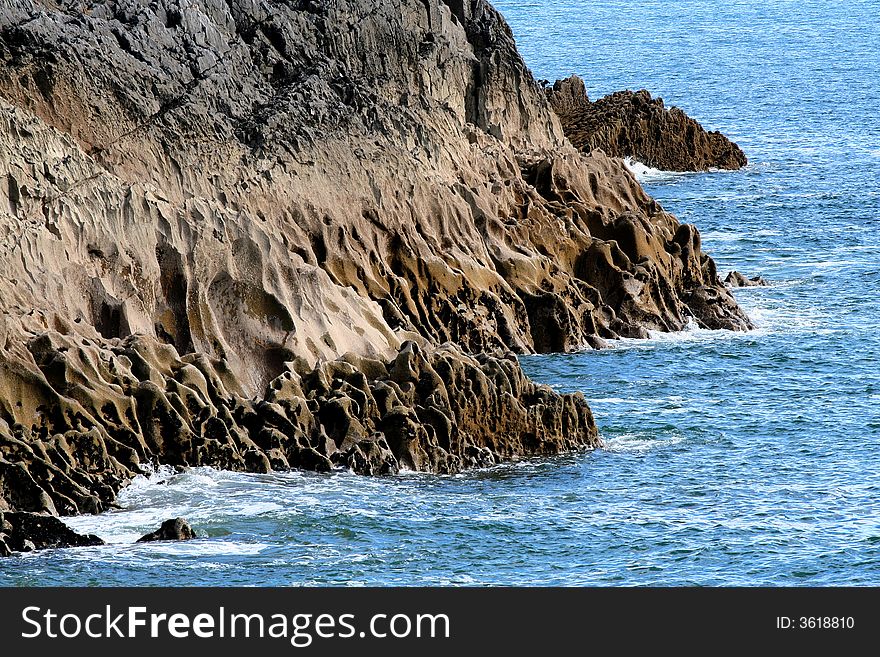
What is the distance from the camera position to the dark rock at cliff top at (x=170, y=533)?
4266 cm

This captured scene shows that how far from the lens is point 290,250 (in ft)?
194

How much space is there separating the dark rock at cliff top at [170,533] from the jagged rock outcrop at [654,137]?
74695 millimetres

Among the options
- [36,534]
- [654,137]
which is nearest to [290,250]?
[36,534]

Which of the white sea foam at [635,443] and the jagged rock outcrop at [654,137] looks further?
the jagged rock outcrop at [654,137]

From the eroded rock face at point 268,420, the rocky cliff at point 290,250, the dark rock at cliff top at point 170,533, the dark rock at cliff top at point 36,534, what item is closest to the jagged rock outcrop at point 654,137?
the rocky cliff at point 290,250

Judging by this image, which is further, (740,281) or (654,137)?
(654,137)

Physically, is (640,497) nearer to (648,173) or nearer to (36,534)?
(36,534)

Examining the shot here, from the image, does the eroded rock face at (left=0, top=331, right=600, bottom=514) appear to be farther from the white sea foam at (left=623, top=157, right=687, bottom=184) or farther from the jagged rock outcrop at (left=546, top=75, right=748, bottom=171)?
the jagged rock outcrop at (left=546, top=75, right=748, bottom=171)

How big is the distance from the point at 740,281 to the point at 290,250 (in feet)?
83.4

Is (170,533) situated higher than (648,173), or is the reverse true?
(648,173)

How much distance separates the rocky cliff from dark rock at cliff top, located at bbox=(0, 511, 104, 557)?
1.36 meters

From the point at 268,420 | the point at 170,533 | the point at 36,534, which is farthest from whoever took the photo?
the point at 268,420

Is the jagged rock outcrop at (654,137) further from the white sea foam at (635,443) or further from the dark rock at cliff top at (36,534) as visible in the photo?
the dark rock at cliff top at (36,534)
